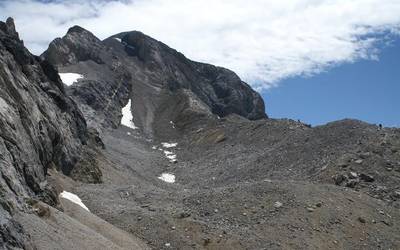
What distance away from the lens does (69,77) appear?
11381 cm

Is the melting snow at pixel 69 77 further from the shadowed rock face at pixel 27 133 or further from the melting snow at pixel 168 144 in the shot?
the shadowed rock face at pixel 27 133

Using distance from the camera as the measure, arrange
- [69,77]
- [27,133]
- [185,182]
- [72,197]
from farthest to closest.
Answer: [69,77], [185,182], [72,197], [27,133]

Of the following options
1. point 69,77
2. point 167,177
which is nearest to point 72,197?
point 167,177

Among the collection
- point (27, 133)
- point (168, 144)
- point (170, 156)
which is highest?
point (168, 144)

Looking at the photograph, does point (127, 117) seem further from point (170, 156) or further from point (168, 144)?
point (170, 156)

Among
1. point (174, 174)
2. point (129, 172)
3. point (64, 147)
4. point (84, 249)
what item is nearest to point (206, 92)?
point (174, 174)

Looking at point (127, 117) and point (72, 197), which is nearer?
point (72, 197)

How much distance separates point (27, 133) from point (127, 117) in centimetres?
7533

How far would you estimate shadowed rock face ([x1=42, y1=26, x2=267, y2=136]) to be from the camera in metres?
111

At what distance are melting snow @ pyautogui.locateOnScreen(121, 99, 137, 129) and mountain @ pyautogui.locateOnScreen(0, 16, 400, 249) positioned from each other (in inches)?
445

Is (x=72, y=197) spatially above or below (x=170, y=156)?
below

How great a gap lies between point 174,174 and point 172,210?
3422 centimetres

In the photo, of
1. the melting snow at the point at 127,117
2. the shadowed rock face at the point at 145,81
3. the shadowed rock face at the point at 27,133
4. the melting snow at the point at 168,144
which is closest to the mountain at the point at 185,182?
the shadowed rock face at the point at 27,133

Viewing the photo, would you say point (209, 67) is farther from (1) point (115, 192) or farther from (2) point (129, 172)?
(1) point (115, 192)
